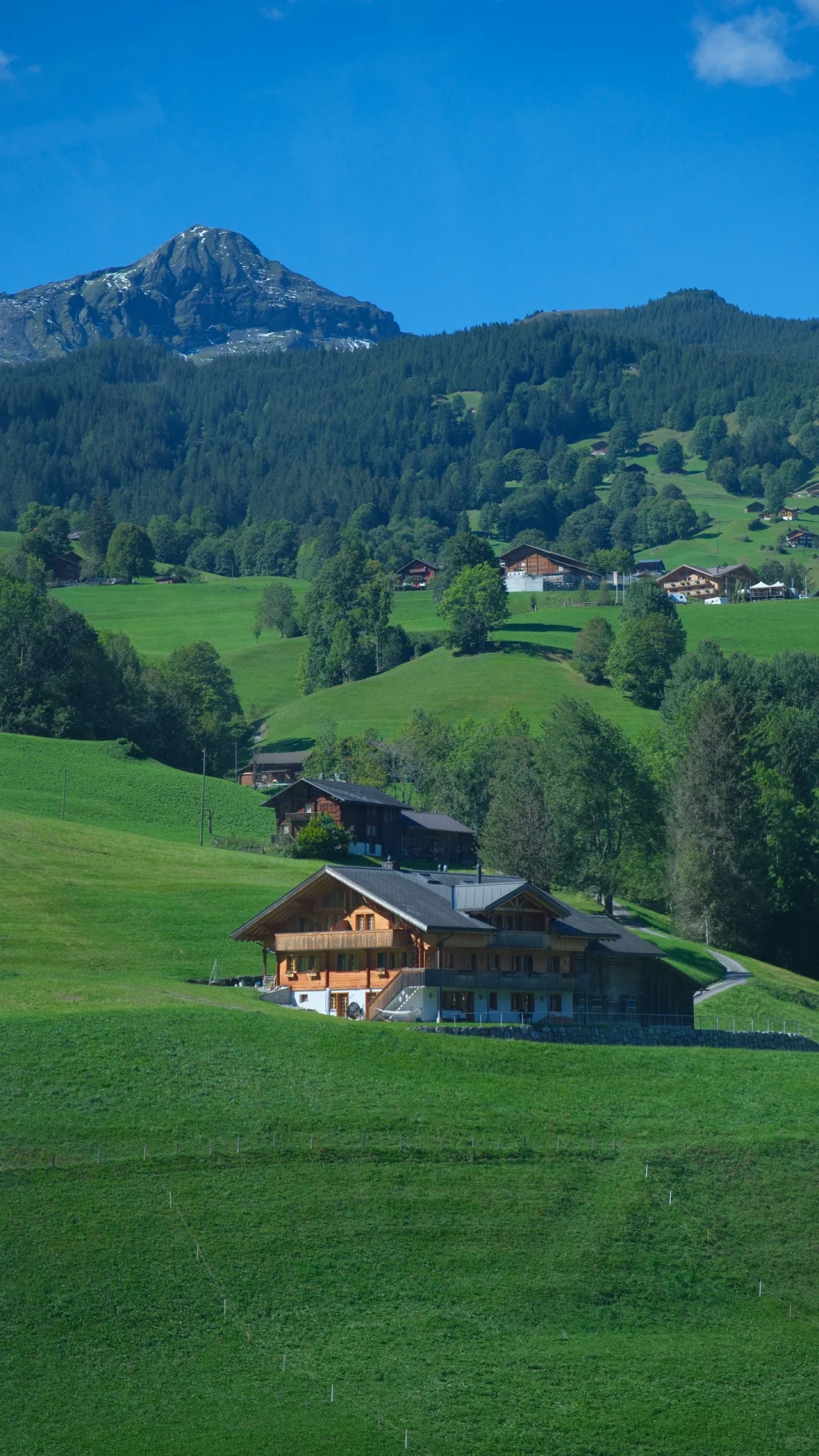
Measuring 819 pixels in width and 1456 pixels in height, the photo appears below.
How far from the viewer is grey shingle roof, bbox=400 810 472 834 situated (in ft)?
388

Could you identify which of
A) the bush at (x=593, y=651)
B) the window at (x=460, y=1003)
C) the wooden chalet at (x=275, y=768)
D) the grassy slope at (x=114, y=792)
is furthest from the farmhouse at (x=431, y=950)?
the bush at (x=593, y=651)

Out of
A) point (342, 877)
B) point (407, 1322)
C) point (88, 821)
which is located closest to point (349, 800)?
point (88, 821)

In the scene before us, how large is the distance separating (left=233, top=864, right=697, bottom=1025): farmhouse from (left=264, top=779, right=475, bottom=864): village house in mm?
41684

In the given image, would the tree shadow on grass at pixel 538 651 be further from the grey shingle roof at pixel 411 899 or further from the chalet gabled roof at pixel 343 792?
the grey shingle roof at pixel 411 899

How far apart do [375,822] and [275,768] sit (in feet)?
118

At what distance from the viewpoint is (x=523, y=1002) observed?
2768 inches

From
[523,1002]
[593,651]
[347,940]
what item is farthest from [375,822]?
[593,651]

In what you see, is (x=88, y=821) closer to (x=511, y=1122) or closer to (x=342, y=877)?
(x=342, y=877)

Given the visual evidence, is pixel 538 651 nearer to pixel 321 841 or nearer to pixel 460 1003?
pixel 321 841

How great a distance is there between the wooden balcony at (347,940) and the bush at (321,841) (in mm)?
40478

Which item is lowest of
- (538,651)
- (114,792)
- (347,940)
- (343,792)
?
(347,940)

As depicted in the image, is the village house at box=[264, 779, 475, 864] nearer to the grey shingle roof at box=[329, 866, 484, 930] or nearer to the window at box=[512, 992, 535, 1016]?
the grey shingle roof at box=[329, 866, 484, 930]

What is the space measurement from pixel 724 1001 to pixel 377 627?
119 m

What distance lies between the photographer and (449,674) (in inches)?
7229
